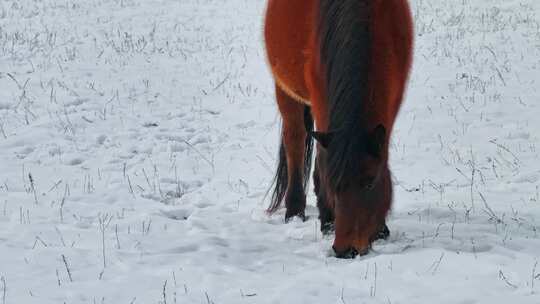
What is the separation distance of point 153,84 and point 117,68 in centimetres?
120

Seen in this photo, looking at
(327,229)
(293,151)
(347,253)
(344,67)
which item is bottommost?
(327,229)

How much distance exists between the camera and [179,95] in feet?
34.0

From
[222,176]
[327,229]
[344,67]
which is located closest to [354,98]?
[344,67]

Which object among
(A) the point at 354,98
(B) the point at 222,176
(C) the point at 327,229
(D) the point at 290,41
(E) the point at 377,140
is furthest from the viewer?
(B) the point at 222,176

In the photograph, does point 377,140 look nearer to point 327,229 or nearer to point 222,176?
point 327,229

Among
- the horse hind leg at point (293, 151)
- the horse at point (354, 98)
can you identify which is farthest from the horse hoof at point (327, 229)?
the horse hind leg at point (293, 151)

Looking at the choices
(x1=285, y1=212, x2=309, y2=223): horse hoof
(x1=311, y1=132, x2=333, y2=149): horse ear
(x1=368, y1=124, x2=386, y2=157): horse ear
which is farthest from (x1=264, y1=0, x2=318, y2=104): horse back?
(x1=368, y1=124, x2=386, y2=157): horse ear

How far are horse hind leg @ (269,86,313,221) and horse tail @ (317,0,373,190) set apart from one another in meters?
1.55

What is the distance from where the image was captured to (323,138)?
411 cm

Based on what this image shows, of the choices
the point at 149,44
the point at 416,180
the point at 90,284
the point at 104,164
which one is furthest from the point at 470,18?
the point at 90,284

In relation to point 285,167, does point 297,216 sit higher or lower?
lower

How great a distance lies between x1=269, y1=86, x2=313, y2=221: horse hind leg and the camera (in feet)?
19.8

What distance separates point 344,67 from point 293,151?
6.44 feet

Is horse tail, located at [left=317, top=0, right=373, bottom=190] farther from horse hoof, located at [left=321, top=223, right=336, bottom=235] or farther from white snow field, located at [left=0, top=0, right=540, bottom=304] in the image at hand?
horse hoof, located at [left=321, top=223, right=336, bottom=235]
